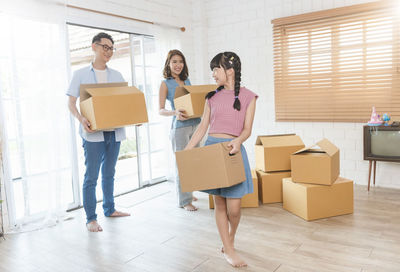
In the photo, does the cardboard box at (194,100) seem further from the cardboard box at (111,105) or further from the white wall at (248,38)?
the white wall at (248,38)

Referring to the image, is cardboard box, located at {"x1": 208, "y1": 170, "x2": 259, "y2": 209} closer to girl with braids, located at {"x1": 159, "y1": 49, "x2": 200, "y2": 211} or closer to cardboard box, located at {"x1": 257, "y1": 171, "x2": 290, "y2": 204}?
cardboard box, located at {"x1": 257, "y1": 171, "x2": 290, "y2": 204}

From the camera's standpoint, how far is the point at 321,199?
2.78 meters

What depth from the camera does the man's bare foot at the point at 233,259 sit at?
6.77ft

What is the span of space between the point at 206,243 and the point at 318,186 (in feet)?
3.34

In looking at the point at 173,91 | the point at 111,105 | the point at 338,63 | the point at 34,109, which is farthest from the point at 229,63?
the point at 338,63

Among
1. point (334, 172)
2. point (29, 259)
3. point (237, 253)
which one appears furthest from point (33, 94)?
point (334, 172)

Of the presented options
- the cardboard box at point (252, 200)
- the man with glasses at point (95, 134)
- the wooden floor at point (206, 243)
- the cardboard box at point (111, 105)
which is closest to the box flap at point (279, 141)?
the cardboard box at point (252, 200)

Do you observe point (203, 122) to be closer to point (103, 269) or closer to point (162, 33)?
point (103, 269)

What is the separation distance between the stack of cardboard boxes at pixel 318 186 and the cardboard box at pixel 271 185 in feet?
0.83

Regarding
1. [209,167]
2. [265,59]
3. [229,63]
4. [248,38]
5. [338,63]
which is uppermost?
[248,38]

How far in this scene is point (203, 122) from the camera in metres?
2.07

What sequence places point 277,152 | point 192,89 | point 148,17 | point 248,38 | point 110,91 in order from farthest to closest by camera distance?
point 248,38
point 148,17
point 277,152
point 192,89
point 110,91

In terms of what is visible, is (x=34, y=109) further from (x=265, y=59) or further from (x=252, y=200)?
(x=265, y=59)

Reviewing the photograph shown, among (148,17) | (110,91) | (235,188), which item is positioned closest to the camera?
(235,188)
